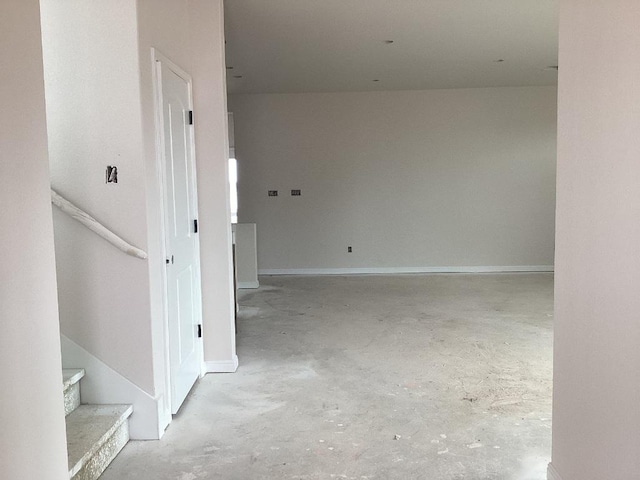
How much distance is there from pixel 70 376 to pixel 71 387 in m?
0.08

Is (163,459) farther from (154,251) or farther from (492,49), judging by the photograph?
(492,49)

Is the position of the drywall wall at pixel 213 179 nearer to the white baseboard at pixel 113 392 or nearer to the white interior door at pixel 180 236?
the white interior door at pixel 180 236

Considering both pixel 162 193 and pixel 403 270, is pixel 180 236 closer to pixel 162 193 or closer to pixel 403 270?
pixel 162 193

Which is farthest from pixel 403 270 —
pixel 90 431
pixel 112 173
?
pixel 90 431

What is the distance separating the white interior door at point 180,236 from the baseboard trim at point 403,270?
474 centimetres

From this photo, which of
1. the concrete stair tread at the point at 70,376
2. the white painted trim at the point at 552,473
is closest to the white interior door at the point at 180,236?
the concrete stair tread at the point at 70,376

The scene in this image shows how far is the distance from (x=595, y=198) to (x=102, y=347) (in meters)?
2.39

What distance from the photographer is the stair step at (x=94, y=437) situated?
2.38 meters

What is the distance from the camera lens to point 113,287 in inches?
111

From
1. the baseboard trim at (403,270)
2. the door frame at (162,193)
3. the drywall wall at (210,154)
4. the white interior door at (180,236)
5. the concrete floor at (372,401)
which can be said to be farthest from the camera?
the baseboard trim at (403,270)

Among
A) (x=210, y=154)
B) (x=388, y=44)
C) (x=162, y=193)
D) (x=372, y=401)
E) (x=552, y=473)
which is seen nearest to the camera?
(x=552, y=473)

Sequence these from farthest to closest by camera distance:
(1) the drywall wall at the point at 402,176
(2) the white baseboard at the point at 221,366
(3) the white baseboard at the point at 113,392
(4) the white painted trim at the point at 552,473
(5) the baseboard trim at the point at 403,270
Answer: (5) the baseboard trim at the point at 403,270, (1) the drywall wall at the point at 402,176, (2) the white baseboard at the point at 221,366, (3) the white baseboard at the point at 113,392, (4) the white painted trim at the point at 552,473

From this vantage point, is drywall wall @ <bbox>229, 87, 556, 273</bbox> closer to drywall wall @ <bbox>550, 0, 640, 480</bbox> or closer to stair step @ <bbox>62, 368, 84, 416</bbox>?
stair step @ <bbox>62, 368, 84, 416</bbox>

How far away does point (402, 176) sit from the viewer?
850cm
